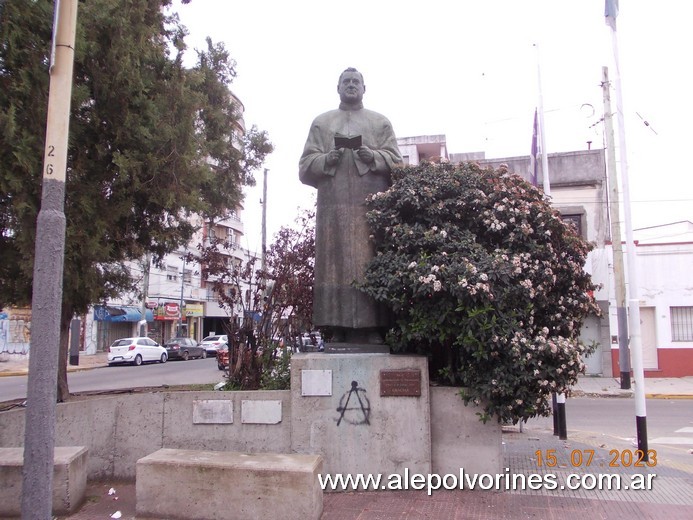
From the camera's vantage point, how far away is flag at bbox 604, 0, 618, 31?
8.05 m

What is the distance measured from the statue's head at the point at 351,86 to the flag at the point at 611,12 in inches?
145

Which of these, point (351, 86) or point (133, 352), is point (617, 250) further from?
point (133, 352)

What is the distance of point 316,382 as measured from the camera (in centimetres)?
643

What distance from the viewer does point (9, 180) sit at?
6.77 m

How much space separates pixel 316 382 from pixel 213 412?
52.1 inches

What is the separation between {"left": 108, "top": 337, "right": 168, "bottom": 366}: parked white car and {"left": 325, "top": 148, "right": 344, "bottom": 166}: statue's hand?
25.9 m

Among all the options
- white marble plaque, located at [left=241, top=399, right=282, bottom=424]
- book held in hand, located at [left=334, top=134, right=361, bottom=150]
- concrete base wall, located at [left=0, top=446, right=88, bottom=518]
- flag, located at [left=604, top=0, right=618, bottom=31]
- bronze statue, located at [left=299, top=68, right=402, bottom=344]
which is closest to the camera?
concrete base wall, located at [left=0, top=446, right=88, bottom=518]

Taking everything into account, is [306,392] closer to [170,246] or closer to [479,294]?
[479,294]

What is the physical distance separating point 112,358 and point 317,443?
2635 cm

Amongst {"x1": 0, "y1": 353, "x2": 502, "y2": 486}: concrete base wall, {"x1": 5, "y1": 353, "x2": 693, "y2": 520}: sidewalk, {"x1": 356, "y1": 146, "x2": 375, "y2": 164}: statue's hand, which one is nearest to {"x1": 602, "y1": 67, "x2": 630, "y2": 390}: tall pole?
{"x1": 5, "y1": 353, "x2": 693, "y2": 520}: sidewalk

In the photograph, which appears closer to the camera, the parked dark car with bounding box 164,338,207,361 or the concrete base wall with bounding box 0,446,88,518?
the concrete base wall with bounding box 0,446,88,518

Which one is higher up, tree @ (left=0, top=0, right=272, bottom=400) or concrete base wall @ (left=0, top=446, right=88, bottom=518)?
tree @ (left=0, top=0, right=272, bottom=400)

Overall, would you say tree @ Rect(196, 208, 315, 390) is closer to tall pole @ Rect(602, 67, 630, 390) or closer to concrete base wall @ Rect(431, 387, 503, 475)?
concrete base wall @ Rect(431, 387, 503, 475)

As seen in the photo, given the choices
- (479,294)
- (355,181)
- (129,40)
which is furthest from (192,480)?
(129,40)
